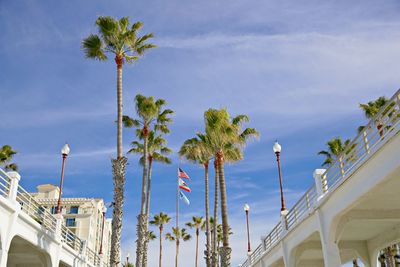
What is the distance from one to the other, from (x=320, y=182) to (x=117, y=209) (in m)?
11.2

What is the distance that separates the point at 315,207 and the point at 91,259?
66.1ft

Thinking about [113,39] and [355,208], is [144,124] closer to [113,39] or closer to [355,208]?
[113,39]

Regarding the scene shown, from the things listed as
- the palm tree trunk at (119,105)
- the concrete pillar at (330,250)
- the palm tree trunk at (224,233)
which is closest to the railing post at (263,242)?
the palm tree trunk at (224,233)

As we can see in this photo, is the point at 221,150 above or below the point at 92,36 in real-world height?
below

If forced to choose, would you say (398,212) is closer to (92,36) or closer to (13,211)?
(13,211)

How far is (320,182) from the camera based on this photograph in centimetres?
1711

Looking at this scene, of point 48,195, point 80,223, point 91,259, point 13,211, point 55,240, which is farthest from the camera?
point 48,195

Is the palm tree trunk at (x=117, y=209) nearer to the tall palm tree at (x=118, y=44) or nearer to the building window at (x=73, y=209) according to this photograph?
the tall palm tree at (x=118, y=44)

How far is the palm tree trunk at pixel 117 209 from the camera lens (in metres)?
23.0

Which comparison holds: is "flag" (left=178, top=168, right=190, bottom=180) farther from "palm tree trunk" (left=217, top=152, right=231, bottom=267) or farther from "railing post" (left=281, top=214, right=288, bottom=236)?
"railing post" (left=281, top=214, right=288, bottom=236)

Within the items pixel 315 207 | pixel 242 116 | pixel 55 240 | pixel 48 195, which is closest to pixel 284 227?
pixel 315 207

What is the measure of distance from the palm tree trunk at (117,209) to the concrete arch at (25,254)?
3.36 meters

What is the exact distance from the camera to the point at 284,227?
22891 millimetres

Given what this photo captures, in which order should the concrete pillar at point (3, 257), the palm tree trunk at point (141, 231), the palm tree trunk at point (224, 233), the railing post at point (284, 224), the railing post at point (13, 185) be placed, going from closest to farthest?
the concrete pillar at point (3, 257), the railing post at point (13, 185), the railing post at point (284, 224), the palm tree trunk at point (224, 233), the palm tree trunk at point (141, 231)
